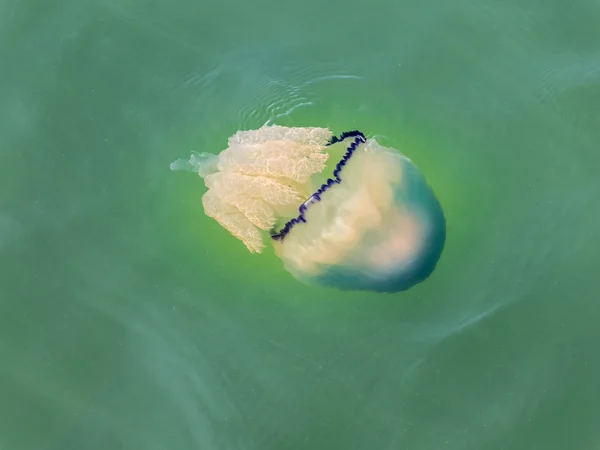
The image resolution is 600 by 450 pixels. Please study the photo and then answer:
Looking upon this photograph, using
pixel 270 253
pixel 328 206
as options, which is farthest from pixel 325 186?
pixel 270 253

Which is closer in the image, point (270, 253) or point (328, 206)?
point (328, 206)

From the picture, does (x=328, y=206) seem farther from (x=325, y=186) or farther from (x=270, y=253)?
(x=270, y=253)

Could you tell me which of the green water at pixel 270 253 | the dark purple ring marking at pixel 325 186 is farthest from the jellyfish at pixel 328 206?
the green water at pixel 270 253

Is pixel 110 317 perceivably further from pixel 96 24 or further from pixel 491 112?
pixel 491 112

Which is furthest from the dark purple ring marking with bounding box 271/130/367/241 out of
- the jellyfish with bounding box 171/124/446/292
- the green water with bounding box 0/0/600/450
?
the green water with bounding box 0/0/600/450

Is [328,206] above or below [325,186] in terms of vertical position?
below

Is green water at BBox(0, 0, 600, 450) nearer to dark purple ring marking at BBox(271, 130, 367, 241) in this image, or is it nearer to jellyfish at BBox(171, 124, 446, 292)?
jellyfish at BBox(171, 124, 446, 292)

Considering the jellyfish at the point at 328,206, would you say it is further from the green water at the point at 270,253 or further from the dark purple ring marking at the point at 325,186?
the green water at the point at 270,253
